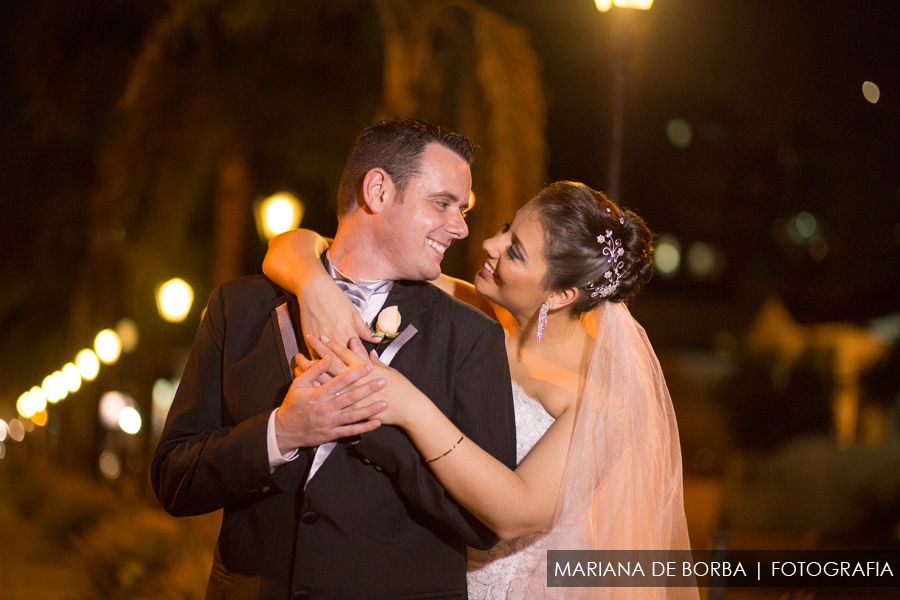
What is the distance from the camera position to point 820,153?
3344cm

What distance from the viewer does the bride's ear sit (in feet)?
12.3

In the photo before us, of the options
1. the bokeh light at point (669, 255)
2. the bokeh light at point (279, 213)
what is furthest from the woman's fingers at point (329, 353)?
the bokeh light at point (669, 255)

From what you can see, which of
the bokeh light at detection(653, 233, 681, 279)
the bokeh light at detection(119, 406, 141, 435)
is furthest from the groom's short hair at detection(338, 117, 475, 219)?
the bokeh light at detection(653, 233, 681, 279)

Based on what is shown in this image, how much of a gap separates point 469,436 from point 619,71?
419 cm

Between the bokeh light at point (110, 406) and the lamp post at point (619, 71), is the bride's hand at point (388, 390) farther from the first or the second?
the bokeh light at point (110, 406)

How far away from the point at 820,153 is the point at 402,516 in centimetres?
3611

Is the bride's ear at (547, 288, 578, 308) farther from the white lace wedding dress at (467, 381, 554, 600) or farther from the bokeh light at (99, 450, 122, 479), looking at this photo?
the bokeh light at (99, 450, 122, 479)

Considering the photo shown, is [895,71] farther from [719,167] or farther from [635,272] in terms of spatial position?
[719,167]

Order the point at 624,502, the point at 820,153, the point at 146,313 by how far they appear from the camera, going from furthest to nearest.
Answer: the point at 820,153 → the point at 146,313 → the point at 624,502

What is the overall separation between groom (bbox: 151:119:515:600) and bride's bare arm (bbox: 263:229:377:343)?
92 millimetres

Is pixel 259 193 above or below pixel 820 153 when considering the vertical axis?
below

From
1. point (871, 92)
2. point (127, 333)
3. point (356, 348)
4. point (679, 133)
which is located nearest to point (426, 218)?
point (356, 348)

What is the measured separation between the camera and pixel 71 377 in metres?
18.5

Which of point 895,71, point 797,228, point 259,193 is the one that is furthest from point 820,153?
point 259,193
